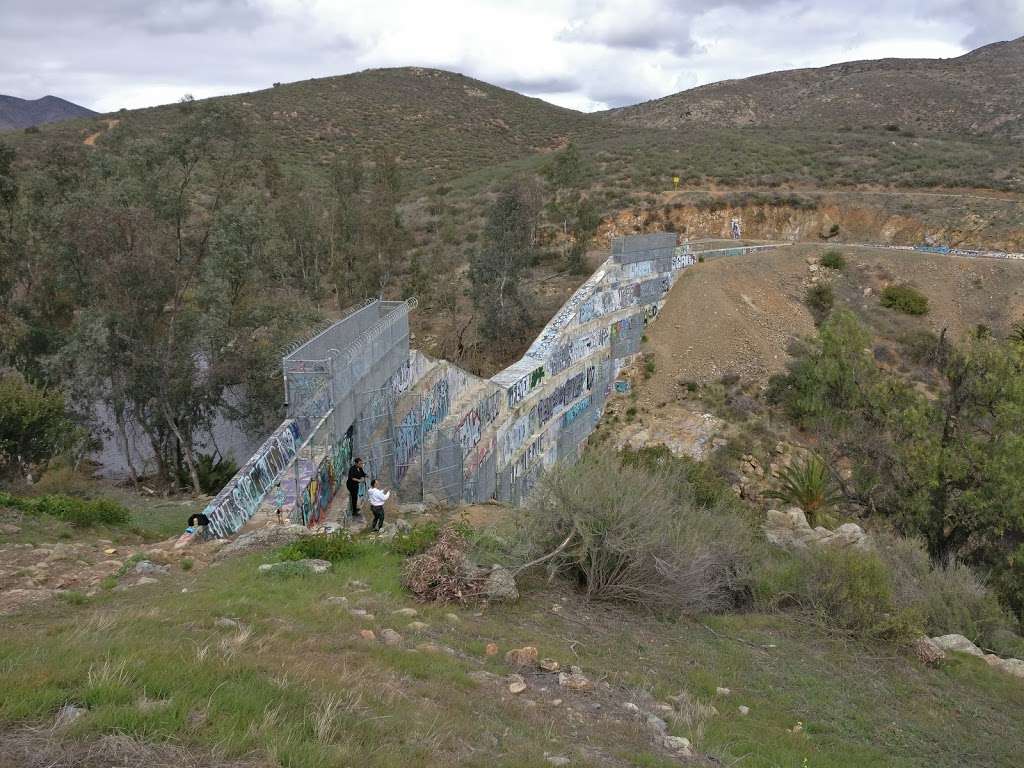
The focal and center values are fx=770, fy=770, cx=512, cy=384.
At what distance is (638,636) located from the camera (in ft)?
29.9

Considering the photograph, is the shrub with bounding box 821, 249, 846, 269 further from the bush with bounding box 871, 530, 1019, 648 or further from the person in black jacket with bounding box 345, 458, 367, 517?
the person in black jacket with bounding box 345, 458, 367, 517

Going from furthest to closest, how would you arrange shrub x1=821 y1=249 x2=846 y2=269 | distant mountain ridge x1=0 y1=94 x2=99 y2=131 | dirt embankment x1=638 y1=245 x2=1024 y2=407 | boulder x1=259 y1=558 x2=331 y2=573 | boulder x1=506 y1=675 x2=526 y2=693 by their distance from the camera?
distant mountain ridge x1=0 y1=94 x2=99 y2=131, shrub x1=821 y1=249 x2=846 y2=269, dirt embankment x1=638 y1=245 x2=1024 y2=407, boulder x1=259 y1=558 x2=331 y2=573, boulder x1=506 y1=675 x2=526 y2=693

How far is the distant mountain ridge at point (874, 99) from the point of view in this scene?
60469 mm

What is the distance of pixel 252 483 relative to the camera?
11.1 m

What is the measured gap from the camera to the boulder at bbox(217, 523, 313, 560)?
9609 mm

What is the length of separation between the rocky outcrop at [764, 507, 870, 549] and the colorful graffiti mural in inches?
340

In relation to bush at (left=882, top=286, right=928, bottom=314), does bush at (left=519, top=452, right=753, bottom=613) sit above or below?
below

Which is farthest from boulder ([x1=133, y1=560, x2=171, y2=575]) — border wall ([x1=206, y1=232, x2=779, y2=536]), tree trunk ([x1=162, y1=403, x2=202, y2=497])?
tree trunk ([x1=162, y1=403, x2=202, y2=497])

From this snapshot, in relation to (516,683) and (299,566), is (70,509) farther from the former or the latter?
(516,683)

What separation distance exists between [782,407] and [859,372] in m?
6.49

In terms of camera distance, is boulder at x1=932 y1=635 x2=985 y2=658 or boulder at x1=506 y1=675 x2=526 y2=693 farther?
boulder at x1=932 y1=635 x2=985 y2=658

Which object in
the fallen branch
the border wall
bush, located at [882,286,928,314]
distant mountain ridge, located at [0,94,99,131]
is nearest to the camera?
the fallen branch

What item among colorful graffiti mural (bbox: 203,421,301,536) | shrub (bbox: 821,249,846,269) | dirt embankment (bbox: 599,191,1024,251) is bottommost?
colorful graffiti mural (bbox: 203,421,301,536)

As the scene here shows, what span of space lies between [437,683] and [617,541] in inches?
154
